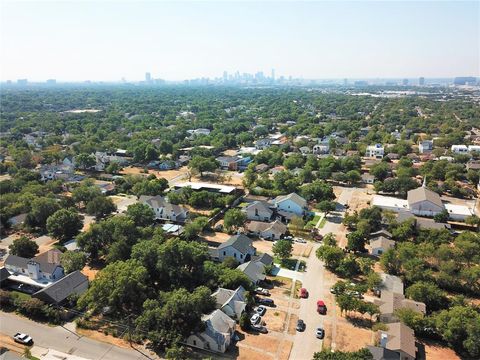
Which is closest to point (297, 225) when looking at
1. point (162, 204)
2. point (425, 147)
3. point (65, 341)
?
point (162, 204)

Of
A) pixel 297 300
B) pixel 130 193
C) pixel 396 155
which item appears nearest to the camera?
pixel 297 300

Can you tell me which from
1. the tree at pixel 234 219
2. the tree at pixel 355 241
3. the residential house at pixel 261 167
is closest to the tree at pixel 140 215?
the tree at pixel 234 219

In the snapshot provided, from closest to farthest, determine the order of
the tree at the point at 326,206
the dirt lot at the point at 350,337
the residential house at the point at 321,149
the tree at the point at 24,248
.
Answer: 1. the dirt lot at the point at 350,337
2. the tree at the point at 24,248
3. the tree at the point at 326,206
4. the residential house at the point at 321,149

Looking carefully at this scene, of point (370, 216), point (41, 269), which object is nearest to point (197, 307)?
point (41, 269)

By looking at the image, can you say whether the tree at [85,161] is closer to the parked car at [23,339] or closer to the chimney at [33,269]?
the chimney at [33,269]

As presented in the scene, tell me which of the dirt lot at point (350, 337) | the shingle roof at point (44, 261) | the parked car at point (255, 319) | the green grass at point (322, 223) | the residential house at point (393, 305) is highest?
the shingle roof at point (44, 261)

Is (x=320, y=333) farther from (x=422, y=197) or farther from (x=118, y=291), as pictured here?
(x=422, y=197)

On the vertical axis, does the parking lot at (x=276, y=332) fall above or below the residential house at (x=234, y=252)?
below

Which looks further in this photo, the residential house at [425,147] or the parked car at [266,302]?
the residential house at [425,147]

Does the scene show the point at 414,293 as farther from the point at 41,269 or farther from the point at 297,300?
the point at 41,269
